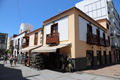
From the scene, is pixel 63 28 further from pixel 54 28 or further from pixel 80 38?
pixel 80 38

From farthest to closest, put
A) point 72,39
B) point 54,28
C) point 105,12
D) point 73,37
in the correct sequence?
point 105,12 → point 54,28 → point 72,39 → point 73,37

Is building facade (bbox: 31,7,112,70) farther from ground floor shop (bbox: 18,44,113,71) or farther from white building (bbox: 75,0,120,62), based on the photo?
white building (bbox: 75,0,120,62)

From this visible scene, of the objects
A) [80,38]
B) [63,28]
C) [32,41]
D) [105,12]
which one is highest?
[105,12]

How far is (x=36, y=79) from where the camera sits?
670 centimetres

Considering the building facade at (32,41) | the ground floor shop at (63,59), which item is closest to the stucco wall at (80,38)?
the ground floor shop at (63,59)

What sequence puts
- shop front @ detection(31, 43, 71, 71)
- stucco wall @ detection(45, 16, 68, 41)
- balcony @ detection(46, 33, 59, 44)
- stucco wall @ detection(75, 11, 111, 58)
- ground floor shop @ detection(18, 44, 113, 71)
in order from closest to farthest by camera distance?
1. ground floor shop @ detection(18, 44, 113, 71)
2. shop front @ detection(31, 43, 71, 71)
3. stucco wall @ detection(75, 11, 111, 58)
4. stucco wall @ detection(45, 16, 68, 41)
5. balcony @ detection(46, 33, 59, 44)

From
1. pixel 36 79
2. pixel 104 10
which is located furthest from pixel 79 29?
pixel 104 10

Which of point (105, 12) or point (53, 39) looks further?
point (105, 12)

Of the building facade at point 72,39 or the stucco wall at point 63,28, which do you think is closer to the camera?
the building facade at point 72,39

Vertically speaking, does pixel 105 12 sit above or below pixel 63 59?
above

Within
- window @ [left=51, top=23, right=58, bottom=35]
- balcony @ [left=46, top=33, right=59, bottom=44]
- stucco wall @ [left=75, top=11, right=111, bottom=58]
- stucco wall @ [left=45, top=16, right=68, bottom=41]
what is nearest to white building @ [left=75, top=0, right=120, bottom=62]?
stucco wall @ [left=75, top=11, right=111, bottom=58]

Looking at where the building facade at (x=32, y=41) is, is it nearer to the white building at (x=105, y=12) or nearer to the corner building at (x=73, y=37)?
the corner building at (x=73, y=37)

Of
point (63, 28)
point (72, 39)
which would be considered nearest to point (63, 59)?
point (72, 39)

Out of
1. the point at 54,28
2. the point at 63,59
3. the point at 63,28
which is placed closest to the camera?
the point at 63,59
